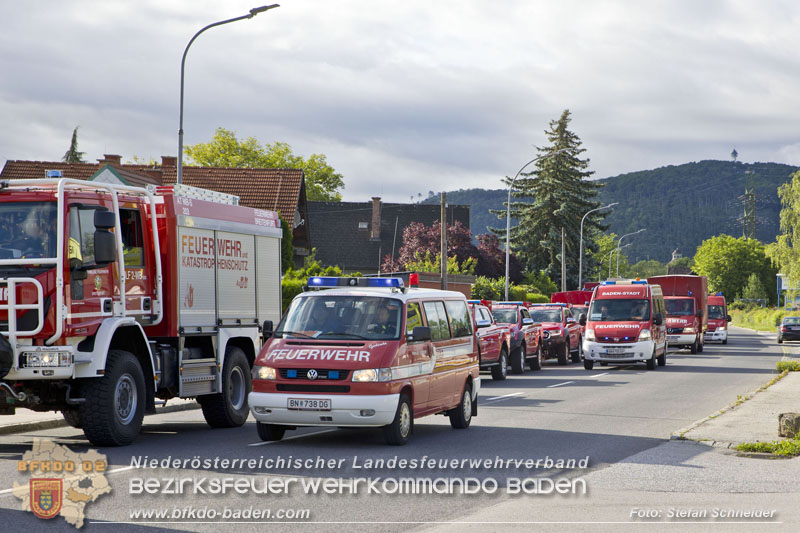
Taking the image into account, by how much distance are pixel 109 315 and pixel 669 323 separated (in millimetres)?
32353

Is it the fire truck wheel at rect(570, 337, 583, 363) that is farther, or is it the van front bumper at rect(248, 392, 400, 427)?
the fire truck wheel at rect(570, 337, 583, 363)

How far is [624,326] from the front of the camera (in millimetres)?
30469

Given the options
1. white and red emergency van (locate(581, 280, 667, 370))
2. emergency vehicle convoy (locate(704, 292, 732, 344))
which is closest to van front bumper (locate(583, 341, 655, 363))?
white and red emergency van (locate(581, 280, 667, 370))

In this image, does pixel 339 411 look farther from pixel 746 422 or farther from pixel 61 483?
pixel 746 422

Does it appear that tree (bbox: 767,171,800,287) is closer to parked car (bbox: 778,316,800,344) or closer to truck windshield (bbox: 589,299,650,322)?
parked car (bbox: 778,316,800,344)

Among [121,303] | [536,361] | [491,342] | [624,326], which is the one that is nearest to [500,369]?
[491,342]

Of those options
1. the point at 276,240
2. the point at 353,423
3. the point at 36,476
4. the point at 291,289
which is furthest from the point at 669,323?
the point at 36,476

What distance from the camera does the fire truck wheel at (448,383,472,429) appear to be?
14.5 metres

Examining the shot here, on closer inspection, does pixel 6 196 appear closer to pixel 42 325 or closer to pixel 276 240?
pixel 42 325

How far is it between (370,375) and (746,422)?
5.96 m

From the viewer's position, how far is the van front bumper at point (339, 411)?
11945 mm

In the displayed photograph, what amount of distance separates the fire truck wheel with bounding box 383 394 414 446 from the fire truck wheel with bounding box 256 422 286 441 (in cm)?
135

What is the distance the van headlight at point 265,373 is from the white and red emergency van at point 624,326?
1951 cm

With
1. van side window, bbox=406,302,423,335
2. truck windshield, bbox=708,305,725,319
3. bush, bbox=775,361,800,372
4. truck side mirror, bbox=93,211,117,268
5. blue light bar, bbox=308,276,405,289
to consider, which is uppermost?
truck side mirror, bbox=93,211,117,268
